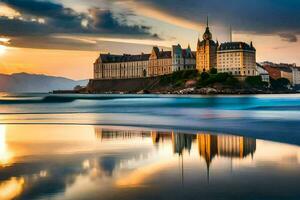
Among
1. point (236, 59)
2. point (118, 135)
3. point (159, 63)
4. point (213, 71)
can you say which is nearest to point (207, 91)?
point (213, 71)

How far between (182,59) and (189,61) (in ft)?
13.0

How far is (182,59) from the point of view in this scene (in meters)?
172

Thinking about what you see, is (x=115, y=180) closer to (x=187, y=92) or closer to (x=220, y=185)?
(x=220, y=185)

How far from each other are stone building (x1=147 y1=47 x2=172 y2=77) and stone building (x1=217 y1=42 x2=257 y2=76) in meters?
22.7

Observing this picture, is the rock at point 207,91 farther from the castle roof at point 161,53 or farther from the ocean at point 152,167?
the ocean at point 152,167

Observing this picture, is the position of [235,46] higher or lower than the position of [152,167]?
higher

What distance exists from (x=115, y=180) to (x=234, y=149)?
7395 millimetres

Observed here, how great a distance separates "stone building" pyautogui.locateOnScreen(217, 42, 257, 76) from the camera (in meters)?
155

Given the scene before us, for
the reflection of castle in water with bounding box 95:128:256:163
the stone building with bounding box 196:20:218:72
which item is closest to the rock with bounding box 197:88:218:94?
the stone building with bounding box 196:20:218:72

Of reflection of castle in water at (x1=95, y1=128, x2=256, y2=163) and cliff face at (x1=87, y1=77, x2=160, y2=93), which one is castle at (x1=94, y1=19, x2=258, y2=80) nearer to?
cliff face at (x1=87, y1=77, x2=160, y2=93)

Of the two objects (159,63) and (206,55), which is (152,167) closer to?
(206,55)

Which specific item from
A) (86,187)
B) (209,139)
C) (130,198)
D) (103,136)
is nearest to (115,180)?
(86,187)

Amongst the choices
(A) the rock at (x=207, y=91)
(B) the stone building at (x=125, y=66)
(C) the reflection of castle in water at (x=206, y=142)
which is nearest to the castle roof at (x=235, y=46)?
(A) the rock at (x=207, y=91)

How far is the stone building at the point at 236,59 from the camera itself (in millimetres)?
154625
